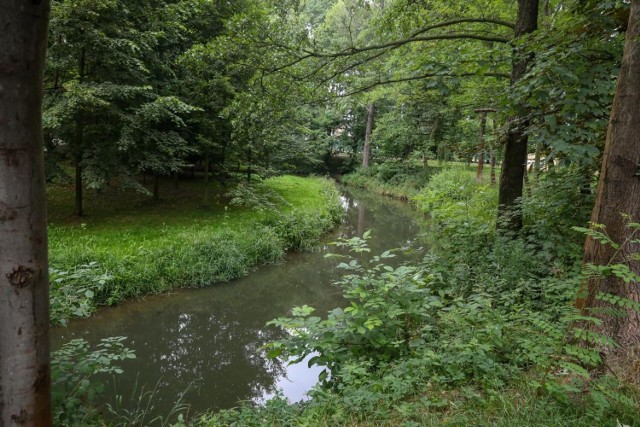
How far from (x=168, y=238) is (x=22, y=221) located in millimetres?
7684

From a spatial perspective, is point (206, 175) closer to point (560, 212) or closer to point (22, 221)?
point (560, 212)

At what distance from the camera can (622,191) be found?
268 cm

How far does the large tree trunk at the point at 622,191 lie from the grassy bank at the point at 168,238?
18.6 feet

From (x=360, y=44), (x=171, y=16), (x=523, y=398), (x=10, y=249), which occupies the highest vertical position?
(x=171, y=16)

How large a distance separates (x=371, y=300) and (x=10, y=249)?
279cm

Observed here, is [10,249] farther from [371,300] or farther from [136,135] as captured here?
[136,135]

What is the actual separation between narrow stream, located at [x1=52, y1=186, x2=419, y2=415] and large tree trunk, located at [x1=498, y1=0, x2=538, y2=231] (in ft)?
11.6

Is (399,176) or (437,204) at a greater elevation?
(399,176)

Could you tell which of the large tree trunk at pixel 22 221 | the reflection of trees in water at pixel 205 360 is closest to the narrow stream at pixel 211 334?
the reflection of trees in water at pixel 205 360

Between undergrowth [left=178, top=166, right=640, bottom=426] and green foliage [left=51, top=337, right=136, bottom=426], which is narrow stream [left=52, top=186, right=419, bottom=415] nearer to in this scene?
undergrowth [left=178, top=166, right=640, bottom=426]

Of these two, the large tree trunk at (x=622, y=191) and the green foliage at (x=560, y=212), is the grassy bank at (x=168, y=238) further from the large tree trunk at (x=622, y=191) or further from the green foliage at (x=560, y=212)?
the green foliage at (x=560, y=212)

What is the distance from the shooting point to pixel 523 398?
2463mm

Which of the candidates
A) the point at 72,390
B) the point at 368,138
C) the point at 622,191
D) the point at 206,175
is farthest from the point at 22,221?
the point at 368,138

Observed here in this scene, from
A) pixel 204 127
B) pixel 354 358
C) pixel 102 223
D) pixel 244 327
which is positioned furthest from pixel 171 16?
pixel 354 358
